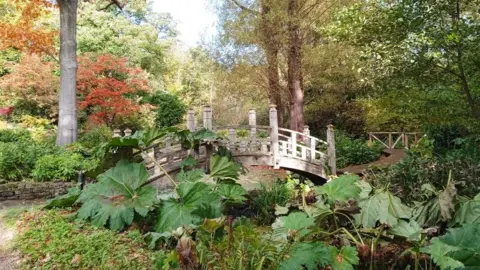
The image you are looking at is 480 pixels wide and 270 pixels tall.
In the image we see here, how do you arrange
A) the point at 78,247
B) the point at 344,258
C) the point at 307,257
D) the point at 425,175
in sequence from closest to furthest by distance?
the point at 307,257, the point at 344,258, the point at 78,247, the point at 425,175

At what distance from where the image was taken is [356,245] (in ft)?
8.59

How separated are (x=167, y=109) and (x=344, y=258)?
17878mm

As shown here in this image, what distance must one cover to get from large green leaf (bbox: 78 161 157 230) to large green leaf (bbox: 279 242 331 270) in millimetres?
1557

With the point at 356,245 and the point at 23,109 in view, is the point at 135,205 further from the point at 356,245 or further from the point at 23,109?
the point at 23,109

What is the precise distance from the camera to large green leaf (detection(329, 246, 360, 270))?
2.34m

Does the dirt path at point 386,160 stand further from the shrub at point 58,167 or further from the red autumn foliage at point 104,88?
the red autumn foliage at point 104,88

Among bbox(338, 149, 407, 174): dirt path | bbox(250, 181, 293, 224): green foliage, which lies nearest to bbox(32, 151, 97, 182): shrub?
bbox(250, 181, 293, 224): green foliage

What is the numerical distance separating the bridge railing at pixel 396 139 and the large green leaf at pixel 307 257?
1331 cm

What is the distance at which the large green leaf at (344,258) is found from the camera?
92.0 inches

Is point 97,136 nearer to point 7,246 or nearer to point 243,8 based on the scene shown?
point 243,8

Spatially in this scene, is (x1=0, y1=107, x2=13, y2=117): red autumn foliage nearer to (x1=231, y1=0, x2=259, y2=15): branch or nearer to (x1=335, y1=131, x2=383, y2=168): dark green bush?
A: (x1=231, y1=0, x2=259, y2=15): branch

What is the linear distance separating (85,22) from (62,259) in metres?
20.3

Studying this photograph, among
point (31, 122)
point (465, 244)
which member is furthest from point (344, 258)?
point (31, 122)

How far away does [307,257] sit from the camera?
2.28m
